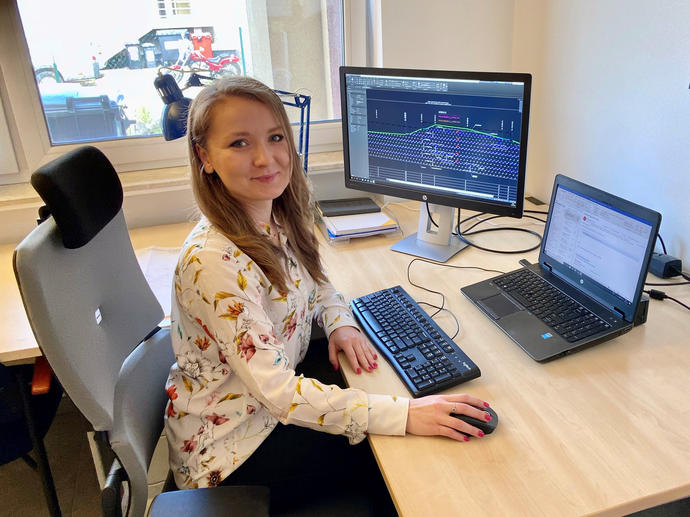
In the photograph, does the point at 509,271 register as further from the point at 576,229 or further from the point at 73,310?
the point at 73,310

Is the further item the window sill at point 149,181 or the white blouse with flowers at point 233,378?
the window sill at point 149,181

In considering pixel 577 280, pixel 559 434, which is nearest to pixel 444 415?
pixel 559 434

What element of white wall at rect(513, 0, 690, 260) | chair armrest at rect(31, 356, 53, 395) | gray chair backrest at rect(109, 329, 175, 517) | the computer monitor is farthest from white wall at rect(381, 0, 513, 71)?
chair armrest at rect(31, 356, 53, 395)

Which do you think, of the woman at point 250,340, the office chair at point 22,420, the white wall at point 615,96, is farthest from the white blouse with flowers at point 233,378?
the white wall at point 615,96

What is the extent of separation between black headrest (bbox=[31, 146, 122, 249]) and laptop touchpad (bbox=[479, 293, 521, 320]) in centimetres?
83

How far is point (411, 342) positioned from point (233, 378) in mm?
363

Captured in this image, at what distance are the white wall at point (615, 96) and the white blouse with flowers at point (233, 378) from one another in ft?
3.17

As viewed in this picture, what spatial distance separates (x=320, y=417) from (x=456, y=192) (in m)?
Answer: 0.79

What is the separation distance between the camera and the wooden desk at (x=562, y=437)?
784 mm

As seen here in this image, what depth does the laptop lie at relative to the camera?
1.08 meters

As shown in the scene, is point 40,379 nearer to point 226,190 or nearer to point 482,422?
point 226,190

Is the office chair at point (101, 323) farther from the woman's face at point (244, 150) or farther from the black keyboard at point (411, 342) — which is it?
the black keyboard at point (411, 342)

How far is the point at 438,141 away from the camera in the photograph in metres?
1.49

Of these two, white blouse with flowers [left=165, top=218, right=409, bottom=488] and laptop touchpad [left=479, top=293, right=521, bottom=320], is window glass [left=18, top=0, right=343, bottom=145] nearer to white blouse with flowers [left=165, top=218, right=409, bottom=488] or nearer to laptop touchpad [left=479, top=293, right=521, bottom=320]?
white blouse with flowers [left=165, top=218, right=409, bottom=488]
